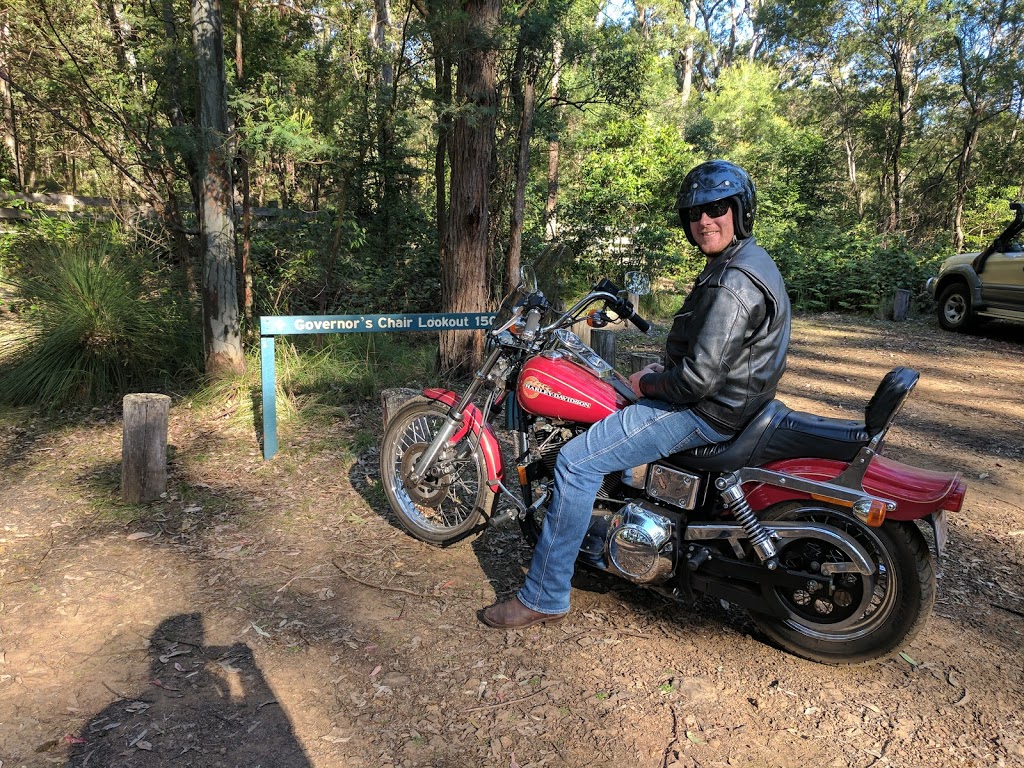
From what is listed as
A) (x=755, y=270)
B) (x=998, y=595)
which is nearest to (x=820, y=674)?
(x=998, y=595)

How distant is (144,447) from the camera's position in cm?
422

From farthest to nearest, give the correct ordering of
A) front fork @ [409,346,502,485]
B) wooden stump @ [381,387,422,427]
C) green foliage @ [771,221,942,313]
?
green foliage @ [771,221,942,313], wooden stump @ [381,387,422,427], front fork @ [409,346,502,485]

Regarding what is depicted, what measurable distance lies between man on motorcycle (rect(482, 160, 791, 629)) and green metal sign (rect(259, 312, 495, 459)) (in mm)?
2176

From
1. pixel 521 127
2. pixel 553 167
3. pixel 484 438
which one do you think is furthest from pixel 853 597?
pixel 553 167

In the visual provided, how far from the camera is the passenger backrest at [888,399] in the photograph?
2434mm

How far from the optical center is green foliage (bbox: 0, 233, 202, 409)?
5.84 meters

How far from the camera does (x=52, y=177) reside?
1170 centimetres

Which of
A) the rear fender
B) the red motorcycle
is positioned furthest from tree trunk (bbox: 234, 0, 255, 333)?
the rear fender

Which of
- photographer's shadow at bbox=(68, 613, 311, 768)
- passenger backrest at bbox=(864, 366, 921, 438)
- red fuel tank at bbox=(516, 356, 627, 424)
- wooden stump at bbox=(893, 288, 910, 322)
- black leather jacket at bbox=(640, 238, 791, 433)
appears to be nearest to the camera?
photographer's shadow at bbox=(68, 613, 311, 768)

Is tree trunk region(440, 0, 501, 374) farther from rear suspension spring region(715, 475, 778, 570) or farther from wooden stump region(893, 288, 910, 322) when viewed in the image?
wooden stump region(893, 288, 910, 322)

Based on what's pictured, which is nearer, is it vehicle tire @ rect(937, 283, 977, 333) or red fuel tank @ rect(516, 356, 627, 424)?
red fuel tank @ rect(516, 356, 627, 424)

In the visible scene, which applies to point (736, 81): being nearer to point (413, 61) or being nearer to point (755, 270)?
point (413, 61)

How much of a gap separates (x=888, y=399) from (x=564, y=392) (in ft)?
4.22

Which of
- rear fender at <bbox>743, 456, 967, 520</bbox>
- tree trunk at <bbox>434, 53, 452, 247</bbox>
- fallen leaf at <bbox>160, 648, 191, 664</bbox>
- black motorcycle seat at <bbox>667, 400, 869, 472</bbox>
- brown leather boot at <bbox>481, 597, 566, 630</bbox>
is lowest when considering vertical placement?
fallen leaf at <bbox>160, 648, 191, 664</bbox>
